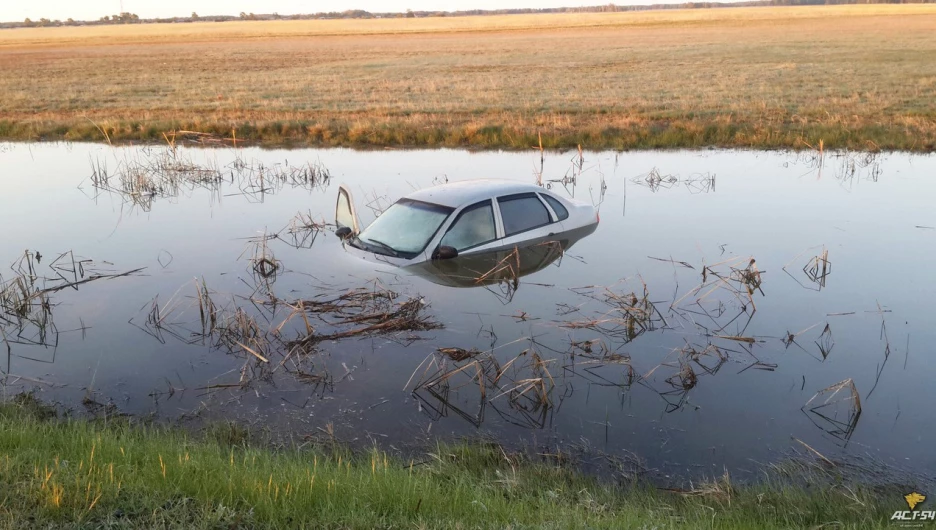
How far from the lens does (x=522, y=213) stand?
39.1ft

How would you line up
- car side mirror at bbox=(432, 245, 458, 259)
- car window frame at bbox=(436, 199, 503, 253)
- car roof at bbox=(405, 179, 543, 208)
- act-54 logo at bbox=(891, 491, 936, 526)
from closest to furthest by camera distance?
act-54 logo at bbox=(891, 491, 936, 526) → car side mirror at bbox=(432, 245, 458, 259) → car window frame at bbox=(436, 199, 503, 253) → car roof at bbox=(405, 179, 543, 208)

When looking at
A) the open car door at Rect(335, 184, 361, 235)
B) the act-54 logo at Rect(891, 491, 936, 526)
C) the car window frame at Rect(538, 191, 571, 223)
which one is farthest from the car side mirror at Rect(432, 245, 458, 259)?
the act-54 logo at Rect(891, 491, 936, 526)

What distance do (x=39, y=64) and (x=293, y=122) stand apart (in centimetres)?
4603

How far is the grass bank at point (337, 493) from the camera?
4641 millimetres

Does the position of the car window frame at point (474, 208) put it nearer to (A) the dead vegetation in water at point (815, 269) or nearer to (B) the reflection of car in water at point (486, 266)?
(B) the reflection of car in water at point (486, 266)

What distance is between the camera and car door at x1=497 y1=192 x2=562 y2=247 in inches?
457

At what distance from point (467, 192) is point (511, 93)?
25.9m

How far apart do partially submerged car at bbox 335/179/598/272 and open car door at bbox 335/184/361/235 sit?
0.04 meters

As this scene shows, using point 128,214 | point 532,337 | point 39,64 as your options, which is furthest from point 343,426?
point 39,64

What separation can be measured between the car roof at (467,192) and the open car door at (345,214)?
125 cm

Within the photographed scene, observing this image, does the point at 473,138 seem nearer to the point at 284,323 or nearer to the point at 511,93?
the point at 511,93

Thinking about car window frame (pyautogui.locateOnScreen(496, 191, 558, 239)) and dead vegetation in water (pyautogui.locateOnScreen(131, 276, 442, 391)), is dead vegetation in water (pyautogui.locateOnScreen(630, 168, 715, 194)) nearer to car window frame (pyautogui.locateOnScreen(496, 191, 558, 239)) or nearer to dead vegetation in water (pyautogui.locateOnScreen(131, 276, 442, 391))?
car window frame (pyautogui.locateOnScreen(496, 191, 558, 239))

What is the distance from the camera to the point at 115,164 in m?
21.2

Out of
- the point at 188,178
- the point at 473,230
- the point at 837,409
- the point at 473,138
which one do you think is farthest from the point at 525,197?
the point at 473,138
